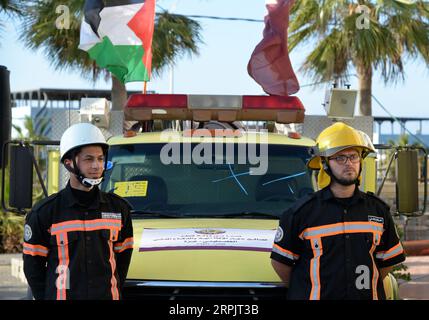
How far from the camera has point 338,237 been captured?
383 cm

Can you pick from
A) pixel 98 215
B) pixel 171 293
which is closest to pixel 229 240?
pixel 171 293

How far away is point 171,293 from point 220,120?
1.98 metres

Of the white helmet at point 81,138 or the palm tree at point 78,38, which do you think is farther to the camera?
the palm tree at point 78,38

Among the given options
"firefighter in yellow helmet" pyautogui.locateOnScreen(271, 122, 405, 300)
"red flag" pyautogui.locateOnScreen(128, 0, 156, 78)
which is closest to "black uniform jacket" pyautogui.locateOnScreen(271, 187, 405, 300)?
"firefighter in yellow helmet" pyautogui.locateOnScreen(271, 122, 405, 300)

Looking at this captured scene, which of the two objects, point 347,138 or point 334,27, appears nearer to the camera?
point 347,138

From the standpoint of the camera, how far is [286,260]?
3.93m

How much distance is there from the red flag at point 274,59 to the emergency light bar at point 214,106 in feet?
3.48

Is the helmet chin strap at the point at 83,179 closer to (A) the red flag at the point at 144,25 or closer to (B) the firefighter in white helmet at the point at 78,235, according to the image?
(B) the firefighter in white helmet at the point at 78,235

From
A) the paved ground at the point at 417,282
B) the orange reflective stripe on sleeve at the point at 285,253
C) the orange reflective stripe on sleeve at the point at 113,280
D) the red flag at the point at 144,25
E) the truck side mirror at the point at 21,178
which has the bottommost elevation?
the paved ground at the point at 417,282

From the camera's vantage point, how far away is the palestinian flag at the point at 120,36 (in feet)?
26.8

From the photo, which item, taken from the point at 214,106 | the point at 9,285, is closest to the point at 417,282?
the point at 9,285

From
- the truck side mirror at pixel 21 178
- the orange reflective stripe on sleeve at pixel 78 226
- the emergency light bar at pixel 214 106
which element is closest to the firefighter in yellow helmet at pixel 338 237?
the orange reflective stripe on sleeve at pixel 78 226

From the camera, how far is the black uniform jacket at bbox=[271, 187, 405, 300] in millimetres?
3816
